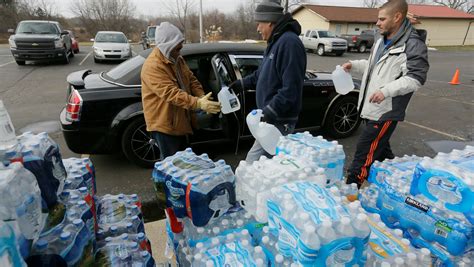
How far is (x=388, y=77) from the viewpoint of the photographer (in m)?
2.51

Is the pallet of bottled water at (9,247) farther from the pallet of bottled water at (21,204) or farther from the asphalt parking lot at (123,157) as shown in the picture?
the asphalt parking lot at (123,157)

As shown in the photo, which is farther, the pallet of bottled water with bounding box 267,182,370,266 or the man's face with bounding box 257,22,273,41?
the man's face with bounding box 257,22,273,41

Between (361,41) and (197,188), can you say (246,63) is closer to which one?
(197,188)

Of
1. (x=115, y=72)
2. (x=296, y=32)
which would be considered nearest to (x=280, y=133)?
(x=296, y=32)

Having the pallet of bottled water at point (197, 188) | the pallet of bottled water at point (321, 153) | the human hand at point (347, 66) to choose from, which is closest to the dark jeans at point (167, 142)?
the pallet of bottled water at point (197, 188)

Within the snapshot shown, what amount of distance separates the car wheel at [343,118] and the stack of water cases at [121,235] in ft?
11.5

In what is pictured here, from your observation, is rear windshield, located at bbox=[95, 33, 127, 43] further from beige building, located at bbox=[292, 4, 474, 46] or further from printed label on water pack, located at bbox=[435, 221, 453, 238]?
beige building, located at bbox=[292, 4, 474, 46]

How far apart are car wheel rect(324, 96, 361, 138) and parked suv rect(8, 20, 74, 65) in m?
12.2

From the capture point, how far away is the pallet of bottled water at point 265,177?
144 centimetres

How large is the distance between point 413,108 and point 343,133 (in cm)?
347

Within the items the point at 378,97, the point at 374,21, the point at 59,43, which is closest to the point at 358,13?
the point at 374,21

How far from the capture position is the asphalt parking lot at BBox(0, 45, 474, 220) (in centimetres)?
370

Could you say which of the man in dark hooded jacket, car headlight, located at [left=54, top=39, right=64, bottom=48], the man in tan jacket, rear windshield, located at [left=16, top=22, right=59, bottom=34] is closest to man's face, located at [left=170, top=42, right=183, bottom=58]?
the man in tan jacket

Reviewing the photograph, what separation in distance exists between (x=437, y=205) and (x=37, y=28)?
1546 cm
